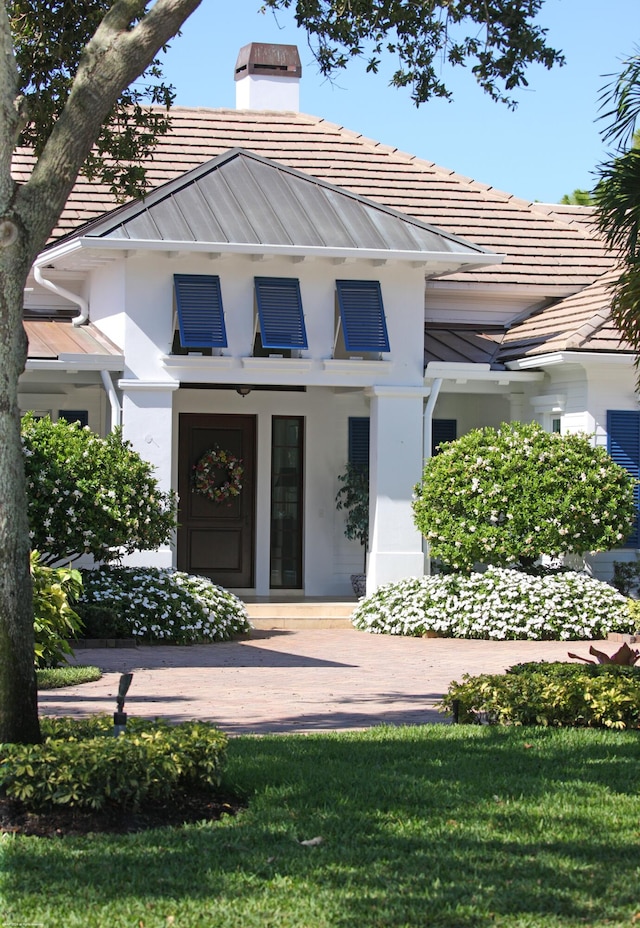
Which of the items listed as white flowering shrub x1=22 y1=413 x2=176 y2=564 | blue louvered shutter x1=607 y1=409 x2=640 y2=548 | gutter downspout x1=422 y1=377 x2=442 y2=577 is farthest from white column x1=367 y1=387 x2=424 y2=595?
white flowering shrub x1=22 y1=413 x2=176 y2=564

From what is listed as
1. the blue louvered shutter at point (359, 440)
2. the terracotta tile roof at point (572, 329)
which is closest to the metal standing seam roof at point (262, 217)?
the terracotta tile roof at point (572, 329)

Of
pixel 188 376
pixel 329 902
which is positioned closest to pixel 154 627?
pixel 188 376

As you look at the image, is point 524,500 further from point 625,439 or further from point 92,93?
point 92,93

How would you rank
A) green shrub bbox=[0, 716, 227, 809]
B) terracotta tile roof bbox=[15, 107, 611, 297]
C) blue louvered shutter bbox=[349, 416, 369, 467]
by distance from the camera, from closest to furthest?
green shrub bbox=[0, 716, 227, 809] → blue louvered shutter bbox=[349, 416, 369, 467] → terracotta tile roof bbox=[15, 107, 611, 297]

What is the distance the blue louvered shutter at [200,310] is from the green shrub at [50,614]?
530 centimetres

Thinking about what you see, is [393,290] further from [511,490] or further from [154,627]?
[154,627]

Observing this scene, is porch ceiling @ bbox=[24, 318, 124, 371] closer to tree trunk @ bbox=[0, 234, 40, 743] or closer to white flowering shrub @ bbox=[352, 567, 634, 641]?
white flowering shrub @ bbox=[352, 567, 634, 641]

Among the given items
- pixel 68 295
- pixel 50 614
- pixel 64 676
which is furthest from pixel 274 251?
pixel 64 676

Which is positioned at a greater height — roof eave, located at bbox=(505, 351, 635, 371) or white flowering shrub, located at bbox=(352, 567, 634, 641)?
roof eave, located at bbox=(505, 351, 635, 371)

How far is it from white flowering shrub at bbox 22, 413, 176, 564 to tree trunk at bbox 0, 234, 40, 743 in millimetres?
7680

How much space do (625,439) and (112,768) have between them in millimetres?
12759

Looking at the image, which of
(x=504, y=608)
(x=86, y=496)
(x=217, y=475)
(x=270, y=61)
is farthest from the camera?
(x=270, y=61)

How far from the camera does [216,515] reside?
63.5 feet

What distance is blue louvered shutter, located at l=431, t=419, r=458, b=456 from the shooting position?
20.2m
